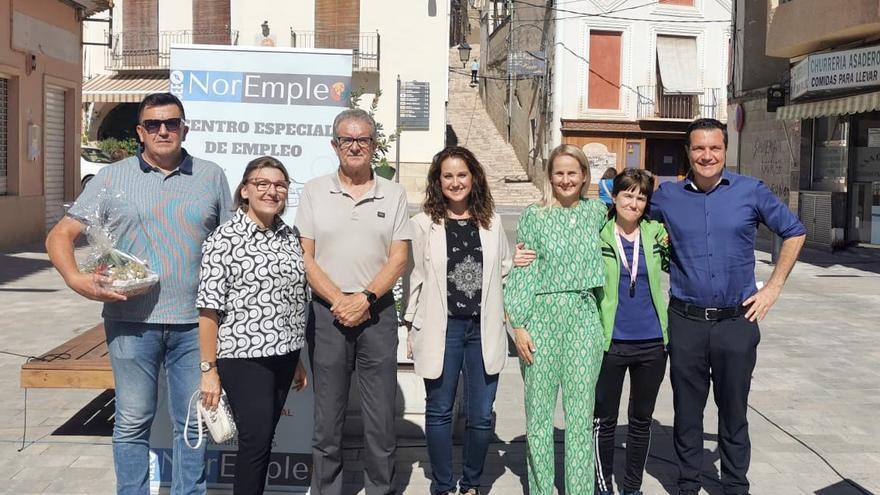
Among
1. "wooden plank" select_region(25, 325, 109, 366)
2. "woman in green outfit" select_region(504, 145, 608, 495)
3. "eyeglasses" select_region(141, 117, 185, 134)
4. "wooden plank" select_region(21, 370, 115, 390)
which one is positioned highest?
"eyeglasses" select_region(141, 117, 185, 134)

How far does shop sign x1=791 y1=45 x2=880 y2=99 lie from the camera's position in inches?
600

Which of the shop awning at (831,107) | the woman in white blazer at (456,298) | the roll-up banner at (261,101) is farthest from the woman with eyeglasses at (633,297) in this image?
the shop awning at (831,107)

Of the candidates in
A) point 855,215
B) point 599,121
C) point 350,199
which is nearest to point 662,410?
point 350,199

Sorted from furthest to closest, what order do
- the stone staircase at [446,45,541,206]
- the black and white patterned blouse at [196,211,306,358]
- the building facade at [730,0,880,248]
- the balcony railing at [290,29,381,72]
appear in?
1. the stone staircase at [446,45,541,206]
2. the balcony railing at [290,29,381,72]
3. the building facade at [730,0,880,248]
4. the black and white patterned blouse at [196,211,306,358]

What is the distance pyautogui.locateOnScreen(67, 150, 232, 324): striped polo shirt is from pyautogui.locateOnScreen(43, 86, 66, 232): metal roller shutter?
1455 centimetres

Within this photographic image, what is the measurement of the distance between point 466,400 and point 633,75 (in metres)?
26.4

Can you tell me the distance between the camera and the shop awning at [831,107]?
15.2 meters

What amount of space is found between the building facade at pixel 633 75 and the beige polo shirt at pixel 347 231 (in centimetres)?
2512

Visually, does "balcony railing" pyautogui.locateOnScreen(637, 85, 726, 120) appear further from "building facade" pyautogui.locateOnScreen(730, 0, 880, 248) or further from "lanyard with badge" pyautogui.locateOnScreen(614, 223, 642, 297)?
"lanyard with badge" pyautogui.locateOnScreen(614, 223, 642, 297)

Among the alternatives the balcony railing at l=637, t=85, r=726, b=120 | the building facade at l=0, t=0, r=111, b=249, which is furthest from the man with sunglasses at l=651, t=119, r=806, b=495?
the balcony railing at l=637, t=85, r=726, b=120

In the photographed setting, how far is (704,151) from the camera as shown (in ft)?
13.6

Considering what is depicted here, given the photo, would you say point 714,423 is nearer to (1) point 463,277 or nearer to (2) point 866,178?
(1) point 463,277

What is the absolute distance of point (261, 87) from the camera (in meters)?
5.08

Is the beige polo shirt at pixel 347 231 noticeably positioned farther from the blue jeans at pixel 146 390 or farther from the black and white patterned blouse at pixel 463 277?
the blue jeans at pixel 146 390
